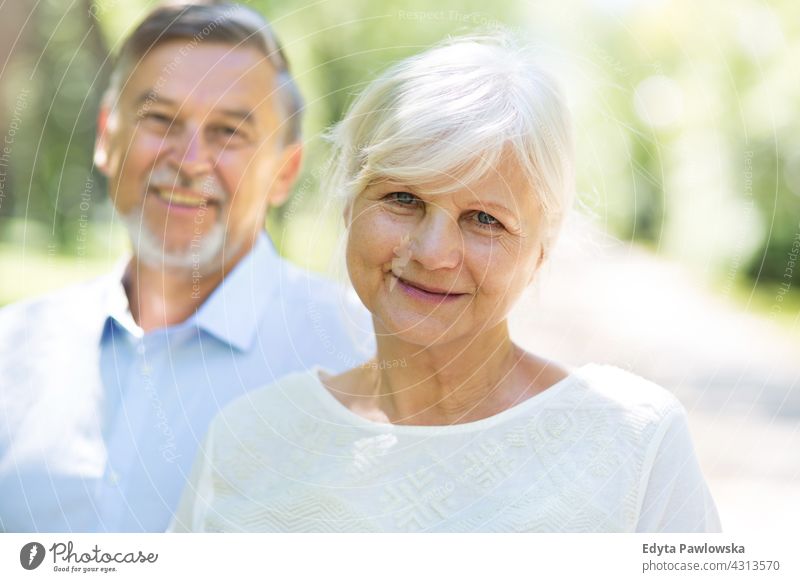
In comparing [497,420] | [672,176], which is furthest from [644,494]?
[672,176]

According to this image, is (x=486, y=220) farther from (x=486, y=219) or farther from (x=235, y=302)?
(x=235, y=302)

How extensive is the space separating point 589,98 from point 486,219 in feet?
1.18

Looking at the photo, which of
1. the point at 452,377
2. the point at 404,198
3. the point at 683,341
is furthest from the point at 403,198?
the point at 683,341

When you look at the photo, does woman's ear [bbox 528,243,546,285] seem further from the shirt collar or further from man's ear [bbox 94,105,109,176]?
man's ear [bbox 94,105,109,176]

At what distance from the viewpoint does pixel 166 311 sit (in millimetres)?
1268

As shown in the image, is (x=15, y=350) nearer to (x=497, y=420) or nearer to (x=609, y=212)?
(x=497, y=420)

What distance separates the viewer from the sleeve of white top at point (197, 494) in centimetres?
102

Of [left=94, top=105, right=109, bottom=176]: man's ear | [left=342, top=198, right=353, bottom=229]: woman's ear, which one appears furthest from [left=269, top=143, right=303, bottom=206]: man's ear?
[left=342, top=198, right=353, bottom=229]: woman's ear

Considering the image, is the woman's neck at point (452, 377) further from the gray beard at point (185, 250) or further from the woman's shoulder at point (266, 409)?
the gray beard at point (185, 250)

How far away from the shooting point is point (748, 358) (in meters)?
1.28

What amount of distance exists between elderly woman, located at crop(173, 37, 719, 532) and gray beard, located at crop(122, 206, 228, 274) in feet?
1.11

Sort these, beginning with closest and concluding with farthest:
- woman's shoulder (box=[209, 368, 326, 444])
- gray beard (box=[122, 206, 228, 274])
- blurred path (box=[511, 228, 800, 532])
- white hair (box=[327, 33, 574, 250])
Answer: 1. white hair (box=[327, 33, 574, 250])
2. woman's shoulder (box=[209, 368, 326, 444])
3. blurred path (box=[511, 228, 800, 532])
4. gray beard (box=[122, 206, 228, 274])

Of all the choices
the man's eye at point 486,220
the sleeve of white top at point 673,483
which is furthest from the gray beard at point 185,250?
the sleeve of white top at point 673,483

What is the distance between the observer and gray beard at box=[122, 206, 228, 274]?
4.15ft
